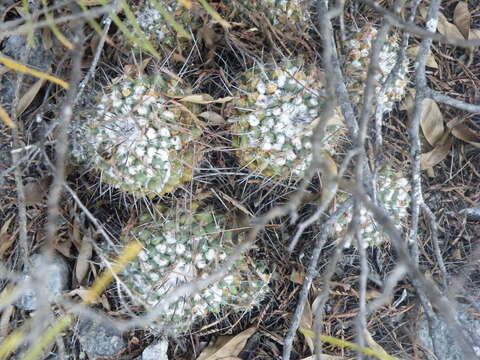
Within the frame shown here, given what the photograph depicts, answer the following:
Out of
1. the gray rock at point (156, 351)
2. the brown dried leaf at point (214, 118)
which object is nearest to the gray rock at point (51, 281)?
the gray rock at point (156, 351)

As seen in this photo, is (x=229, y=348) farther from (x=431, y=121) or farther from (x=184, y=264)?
(x=431, y=121)

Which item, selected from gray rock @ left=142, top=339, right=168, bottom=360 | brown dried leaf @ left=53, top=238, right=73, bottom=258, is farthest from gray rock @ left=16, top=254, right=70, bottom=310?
gray rock @ left=142, top=339, right=168, bottom=360

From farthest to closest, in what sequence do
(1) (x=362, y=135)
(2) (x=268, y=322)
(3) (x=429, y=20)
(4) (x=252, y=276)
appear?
1. (2) (x=268, y=322)
2. (4) (x=252, y=276)
3. (3) (x=429, y=20)
4. (1) (x=362, y=135)

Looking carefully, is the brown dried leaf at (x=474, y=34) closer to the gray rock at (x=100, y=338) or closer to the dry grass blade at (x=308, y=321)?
the dry grass blade at (x=308, y=321)

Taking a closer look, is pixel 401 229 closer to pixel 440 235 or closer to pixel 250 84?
pixel 440 235

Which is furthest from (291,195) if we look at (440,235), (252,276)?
(440,235)

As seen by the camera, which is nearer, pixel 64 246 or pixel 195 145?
pixel 195 145

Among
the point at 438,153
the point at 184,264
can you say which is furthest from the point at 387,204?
the point at 184,264
